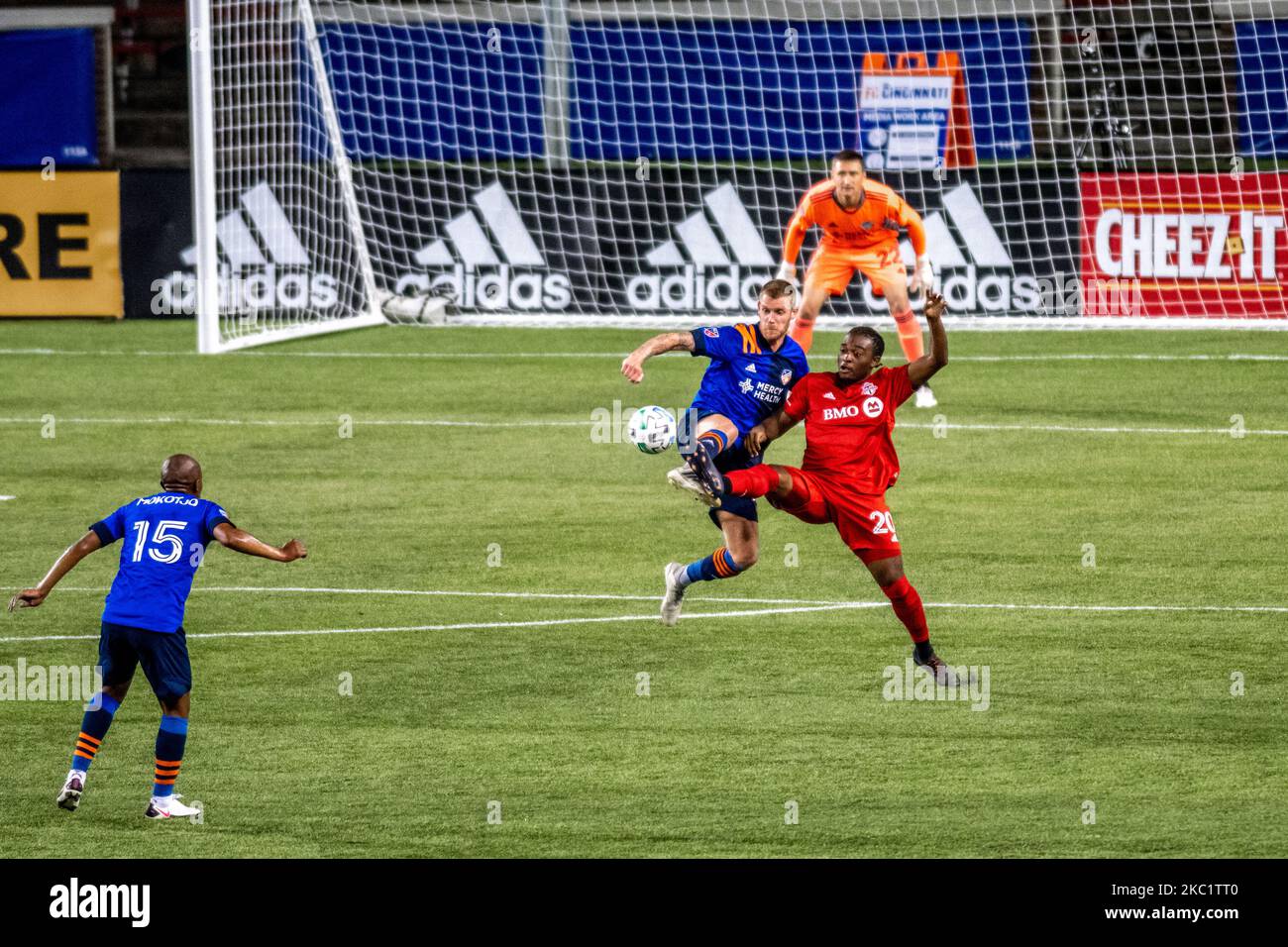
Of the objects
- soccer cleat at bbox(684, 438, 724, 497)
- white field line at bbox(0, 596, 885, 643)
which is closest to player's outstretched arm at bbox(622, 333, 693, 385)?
soccer cleat at bbox(684, 438, 724, 497)

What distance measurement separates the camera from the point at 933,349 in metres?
10.8

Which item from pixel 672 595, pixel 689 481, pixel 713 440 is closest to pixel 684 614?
pixel 672 595

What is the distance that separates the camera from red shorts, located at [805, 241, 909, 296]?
63.3 ft

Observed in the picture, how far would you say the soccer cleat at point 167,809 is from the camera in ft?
28.8

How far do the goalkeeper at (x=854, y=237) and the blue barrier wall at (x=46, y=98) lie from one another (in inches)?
588

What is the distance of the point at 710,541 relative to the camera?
49.4 ft

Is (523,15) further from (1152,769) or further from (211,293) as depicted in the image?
(1152,769)

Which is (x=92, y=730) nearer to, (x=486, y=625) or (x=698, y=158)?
(x=486, y=625)

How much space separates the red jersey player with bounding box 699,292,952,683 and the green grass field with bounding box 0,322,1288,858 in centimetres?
64

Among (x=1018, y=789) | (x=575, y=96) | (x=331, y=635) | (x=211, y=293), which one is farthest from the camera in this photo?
(x=575, y=96)

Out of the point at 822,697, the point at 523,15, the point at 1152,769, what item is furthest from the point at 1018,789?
the point at 523,15

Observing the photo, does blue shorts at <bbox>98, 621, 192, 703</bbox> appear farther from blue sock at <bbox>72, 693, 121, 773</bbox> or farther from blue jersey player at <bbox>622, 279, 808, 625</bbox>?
blue jersey player at <bbox>622, 279, 808, 625</bbox>

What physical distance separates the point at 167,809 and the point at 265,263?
1807cm
